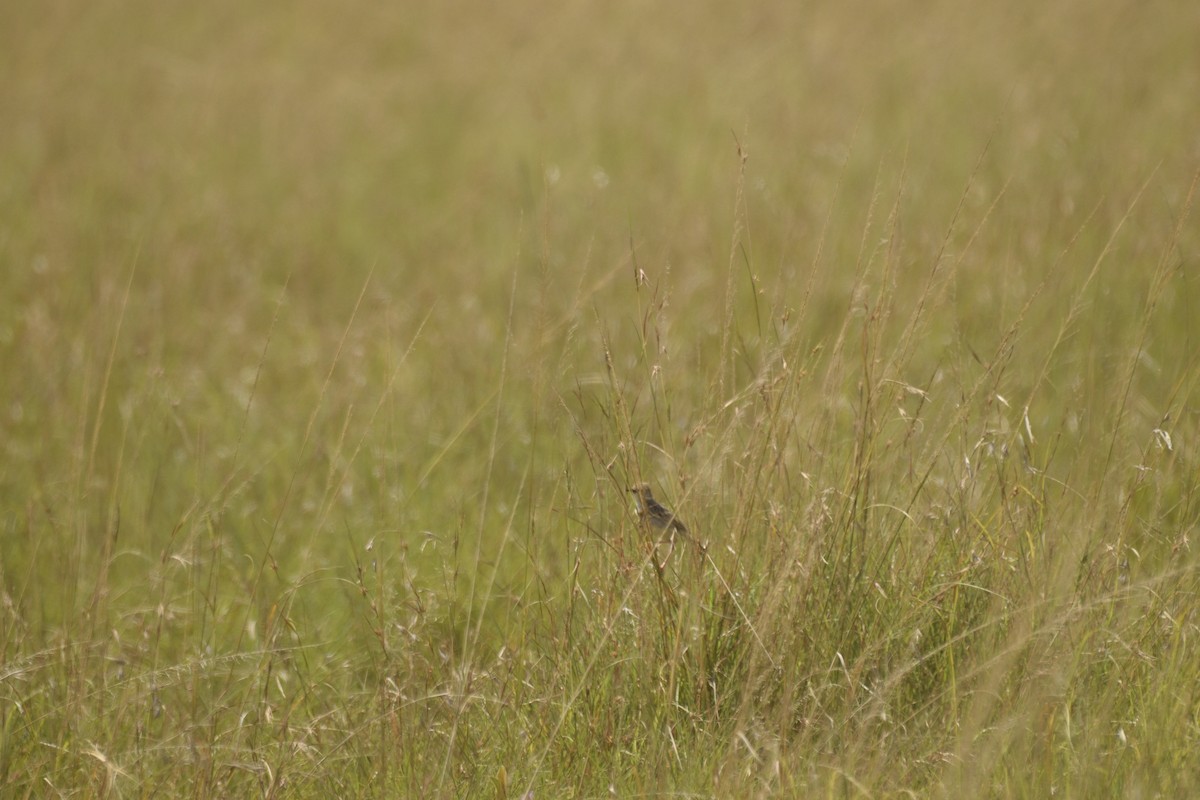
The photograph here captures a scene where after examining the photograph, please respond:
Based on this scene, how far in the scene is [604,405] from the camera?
277 cm

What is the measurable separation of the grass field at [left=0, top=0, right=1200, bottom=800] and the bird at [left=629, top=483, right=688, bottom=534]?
0.03 meters

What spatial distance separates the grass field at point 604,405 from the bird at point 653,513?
1.1 inches

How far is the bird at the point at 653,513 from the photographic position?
6.37ft

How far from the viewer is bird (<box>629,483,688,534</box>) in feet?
6.37

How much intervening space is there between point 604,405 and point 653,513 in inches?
30.1

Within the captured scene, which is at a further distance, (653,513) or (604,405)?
(604,405)

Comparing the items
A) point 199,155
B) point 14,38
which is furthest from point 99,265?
point 14,38

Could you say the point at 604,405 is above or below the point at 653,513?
below

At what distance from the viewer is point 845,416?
131 inches

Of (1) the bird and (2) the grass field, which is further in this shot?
(1) the bird

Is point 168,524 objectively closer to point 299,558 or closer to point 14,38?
point 299,558

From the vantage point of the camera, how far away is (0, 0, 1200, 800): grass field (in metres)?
1.79

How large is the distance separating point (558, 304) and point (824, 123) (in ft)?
6.65

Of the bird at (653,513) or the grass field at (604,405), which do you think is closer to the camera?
the grass field at (604,405)
